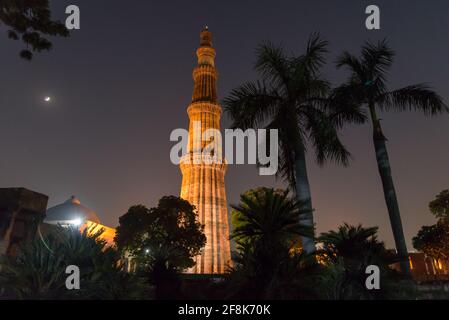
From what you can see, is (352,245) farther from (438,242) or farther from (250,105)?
(438,242)

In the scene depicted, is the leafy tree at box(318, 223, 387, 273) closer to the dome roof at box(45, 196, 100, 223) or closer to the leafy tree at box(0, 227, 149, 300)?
the leafy tree at box(0, 227, 149, 300)

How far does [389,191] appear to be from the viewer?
12.4m

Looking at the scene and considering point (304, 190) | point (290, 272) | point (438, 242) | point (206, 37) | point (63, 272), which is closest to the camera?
point (63, 272)

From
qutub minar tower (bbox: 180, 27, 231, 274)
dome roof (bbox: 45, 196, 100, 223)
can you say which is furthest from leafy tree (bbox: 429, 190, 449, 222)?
dome roof (bbox: 45, 196, 100, 223)

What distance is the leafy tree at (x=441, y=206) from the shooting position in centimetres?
3791

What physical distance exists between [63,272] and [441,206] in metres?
42.3

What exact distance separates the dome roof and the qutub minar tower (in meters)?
23.3

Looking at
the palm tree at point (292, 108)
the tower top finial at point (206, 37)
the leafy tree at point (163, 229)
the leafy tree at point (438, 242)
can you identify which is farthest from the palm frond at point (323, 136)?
the tower top finial at point (206, 37)

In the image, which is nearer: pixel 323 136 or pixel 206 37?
pixel 323 136

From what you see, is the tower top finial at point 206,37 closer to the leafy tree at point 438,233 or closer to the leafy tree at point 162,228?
the leafy tree at point 162,228

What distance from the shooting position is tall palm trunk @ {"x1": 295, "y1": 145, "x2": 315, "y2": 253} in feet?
36.7

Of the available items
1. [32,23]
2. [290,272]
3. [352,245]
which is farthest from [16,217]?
[352,245]
